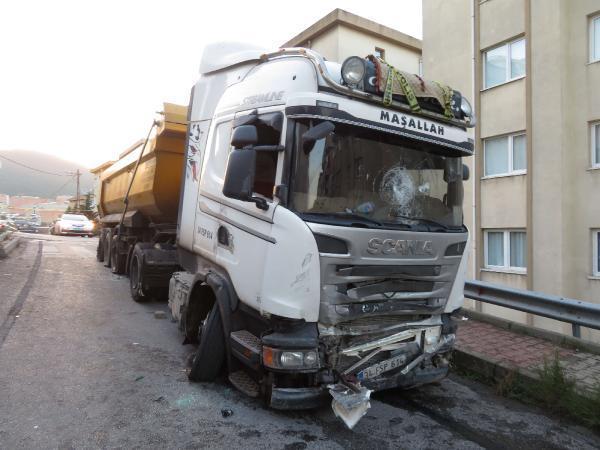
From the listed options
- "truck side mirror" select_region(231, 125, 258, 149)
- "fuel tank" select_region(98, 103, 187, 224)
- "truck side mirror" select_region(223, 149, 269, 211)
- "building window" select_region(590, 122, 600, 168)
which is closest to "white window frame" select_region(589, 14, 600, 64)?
"building window" select_region(590, 122, 600, 168)

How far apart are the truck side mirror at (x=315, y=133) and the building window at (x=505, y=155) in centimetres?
1180

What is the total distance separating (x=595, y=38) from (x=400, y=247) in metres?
12.2

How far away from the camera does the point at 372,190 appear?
143 inches

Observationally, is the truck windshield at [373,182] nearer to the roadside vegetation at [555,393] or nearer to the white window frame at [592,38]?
the roadside vegetation at [555,393]

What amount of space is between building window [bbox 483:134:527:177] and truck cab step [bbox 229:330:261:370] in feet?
39.7

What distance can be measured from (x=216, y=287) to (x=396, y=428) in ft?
6.25

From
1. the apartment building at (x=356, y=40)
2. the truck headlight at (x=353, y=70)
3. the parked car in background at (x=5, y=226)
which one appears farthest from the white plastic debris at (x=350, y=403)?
the apartment building at (x=356, y=40)

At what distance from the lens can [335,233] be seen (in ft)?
10.6

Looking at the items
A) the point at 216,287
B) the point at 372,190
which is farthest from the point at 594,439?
the point at 216,287

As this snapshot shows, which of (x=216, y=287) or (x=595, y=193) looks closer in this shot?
(x=216, y=287)

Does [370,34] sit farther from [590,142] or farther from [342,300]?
[342,300]

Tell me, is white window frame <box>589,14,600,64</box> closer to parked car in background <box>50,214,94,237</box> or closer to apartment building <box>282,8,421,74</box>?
apartment building <box>282,8,421,74</box>

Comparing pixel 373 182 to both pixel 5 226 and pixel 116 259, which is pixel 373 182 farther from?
pixel 5 226

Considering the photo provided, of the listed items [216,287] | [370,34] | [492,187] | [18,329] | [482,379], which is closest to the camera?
[216,287]
